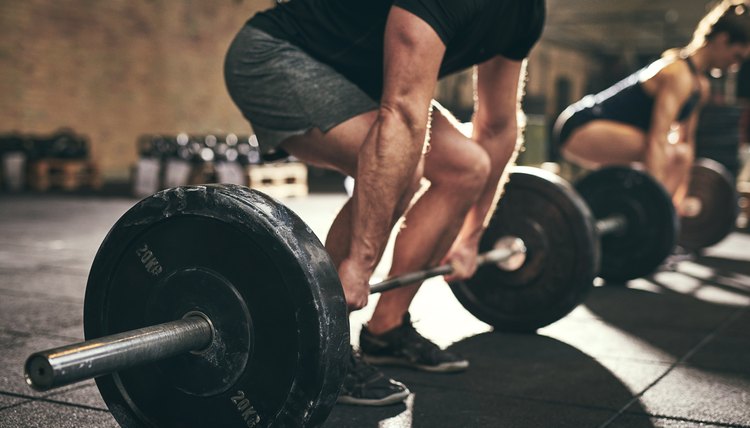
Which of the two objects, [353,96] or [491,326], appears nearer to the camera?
Answer: [353,96]

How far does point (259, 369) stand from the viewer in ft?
3.49

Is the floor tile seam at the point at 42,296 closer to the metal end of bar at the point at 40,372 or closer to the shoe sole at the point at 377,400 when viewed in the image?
the shoe sole at the point at 377,400

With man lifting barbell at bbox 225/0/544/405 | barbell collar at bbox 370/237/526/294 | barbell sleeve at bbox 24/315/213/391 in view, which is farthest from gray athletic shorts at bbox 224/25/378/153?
barbell sleeve at bbox 24/315/213/391

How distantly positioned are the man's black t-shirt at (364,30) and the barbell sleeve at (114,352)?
0.65 m

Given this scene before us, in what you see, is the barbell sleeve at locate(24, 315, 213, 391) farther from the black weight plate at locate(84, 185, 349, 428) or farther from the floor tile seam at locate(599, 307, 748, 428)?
the floor tile seam at locate(599, 307, 748, 428)

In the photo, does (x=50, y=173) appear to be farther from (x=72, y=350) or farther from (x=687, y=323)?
(x=72, y=350)

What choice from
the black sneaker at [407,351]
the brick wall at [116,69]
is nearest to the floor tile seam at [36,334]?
the black sneaker at [407,351]


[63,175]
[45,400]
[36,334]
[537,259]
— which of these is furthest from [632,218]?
[63,175]

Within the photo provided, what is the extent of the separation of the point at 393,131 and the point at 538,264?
89 centimetres

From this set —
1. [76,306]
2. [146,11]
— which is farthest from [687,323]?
[146,11]

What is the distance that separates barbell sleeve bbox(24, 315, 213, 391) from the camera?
34.5 inches

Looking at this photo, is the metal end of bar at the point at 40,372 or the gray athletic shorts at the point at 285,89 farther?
the gray athletic shorts at the point at 285,89

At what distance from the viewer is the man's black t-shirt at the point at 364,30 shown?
1.48 m

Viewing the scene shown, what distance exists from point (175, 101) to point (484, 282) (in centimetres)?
881
